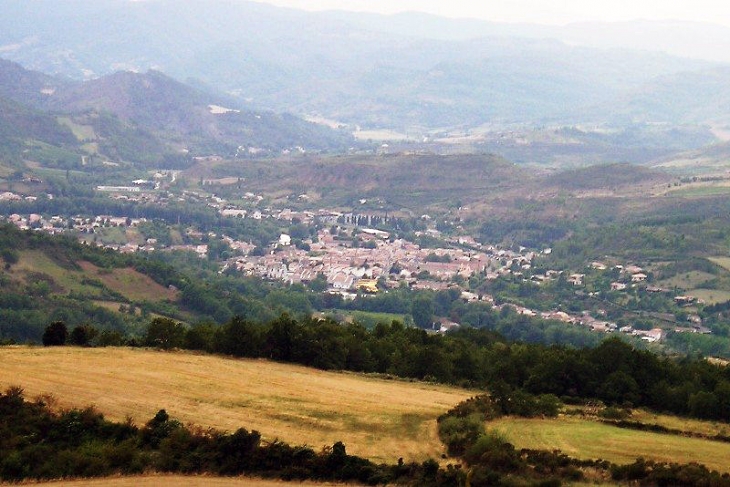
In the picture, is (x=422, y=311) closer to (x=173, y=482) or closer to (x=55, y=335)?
(x=55, y=335)

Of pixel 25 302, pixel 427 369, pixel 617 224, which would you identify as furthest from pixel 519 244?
pixel 427 369

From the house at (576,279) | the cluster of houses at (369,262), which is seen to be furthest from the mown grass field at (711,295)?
the cluster of houses at (369,262)

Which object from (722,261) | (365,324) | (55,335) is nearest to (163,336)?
(55,335)

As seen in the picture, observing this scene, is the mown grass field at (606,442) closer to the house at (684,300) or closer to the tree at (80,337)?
the tree at (80,337)

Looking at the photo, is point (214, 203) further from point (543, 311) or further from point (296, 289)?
point (543, 311)

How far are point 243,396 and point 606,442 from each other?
1200 cm

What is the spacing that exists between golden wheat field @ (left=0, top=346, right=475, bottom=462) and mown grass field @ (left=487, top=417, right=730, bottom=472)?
2.75 meters

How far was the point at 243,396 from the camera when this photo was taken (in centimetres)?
3491

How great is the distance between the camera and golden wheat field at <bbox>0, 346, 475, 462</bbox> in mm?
30594

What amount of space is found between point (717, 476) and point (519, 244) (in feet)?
391

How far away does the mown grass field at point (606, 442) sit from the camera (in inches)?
1114

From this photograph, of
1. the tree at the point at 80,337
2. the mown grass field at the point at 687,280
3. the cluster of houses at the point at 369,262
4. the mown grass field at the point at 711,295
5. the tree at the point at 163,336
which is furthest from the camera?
the cluster of houses at the point at 369,262

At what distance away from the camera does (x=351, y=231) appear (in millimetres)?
150125

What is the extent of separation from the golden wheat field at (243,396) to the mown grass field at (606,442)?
275cm
